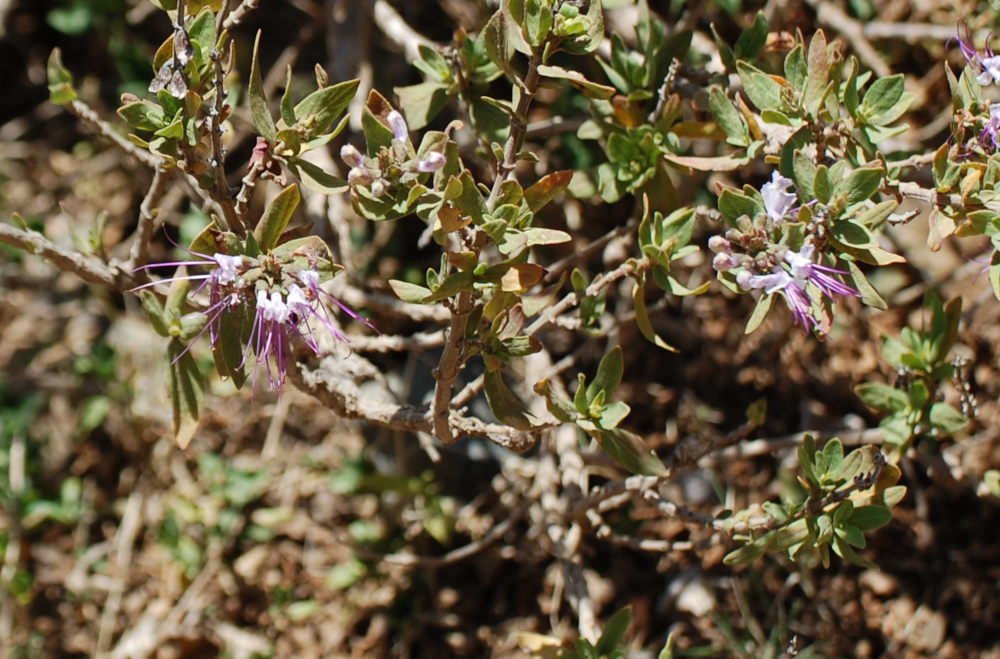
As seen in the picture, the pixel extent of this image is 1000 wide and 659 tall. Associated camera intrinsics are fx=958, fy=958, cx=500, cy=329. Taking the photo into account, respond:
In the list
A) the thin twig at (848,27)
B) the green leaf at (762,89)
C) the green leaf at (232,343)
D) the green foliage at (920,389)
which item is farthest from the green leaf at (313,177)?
the thin twig at (848,27)

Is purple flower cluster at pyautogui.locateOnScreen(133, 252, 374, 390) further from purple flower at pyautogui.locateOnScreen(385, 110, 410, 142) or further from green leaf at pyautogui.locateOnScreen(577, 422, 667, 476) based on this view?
green leaf at pyautogui.locateOnScreen(577, 422, 667, 476)

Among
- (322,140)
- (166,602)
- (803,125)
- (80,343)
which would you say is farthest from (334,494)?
(803,125)

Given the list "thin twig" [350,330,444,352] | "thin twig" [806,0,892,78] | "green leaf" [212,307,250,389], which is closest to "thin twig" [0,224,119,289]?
"green leaf" [212,307,250,389]

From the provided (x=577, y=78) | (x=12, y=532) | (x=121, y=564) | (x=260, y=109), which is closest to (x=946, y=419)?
(x=577, y=78)

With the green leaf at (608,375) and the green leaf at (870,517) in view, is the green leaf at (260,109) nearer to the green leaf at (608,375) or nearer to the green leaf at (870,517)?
the green leaf at (608,375)

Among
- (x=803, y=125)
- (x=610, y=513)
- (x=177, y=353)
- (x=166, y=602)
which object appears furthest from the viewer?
(x=166, y=602)

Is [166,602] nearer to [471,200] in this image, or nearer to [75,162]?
[75,162]
